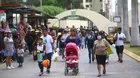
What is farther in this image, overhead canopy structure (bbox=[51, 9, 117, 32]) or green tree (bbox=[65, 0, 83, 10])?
green tree (bbox=[65, 0, 83, 10])

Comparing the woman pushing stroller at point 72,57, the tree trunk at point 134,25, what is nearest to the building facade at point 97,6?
the tree trunk at point 134,25

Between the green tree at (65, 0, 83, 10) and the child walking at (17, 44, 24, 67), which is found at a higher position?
the green tree at (65, 0, 83, 10)

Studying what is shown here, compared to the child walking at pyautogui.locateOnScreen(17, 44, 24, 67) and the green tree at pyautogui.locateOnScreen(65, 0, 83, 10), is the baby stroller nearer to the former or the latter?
the child walking at pyautogui.locateOnScreen(17, 44, 24, 67)

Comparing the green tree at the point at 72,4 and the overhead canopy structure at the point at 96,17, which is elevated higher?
the green tree at the point at 72,4

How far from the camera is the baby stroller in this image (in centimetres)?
1545

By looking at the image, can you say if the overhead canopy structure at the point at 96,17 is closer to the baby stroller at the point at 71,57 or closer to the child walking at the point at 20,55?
the child walking at the point at 20,55

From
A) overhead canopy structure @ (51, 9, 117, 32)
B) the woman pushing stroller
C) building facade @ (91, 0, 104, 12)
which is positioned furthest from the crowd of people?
building facade @ (91, 0, 104, 12)

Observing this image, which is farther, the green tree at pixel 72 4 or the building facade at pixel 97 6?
the building facade at pixel 97 6

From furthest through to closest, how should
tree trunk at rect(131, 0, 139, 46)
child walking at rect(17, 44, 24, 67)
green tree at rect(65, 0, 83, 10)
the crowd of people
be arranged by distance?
green tree at rect(65, 0, 83, 10) < tree trunk at rect(131, 0, 139, 46) < child walking at rect(17, 44, 24, 67) < the crowd of people

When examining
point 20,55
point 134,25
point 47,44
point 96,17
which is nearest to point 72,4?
point 96,17

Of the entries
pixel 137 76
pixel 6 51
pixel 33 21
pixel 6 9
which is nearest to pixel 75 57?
pixel 137 76

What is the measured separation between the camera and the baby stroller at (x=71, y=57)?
608 inches

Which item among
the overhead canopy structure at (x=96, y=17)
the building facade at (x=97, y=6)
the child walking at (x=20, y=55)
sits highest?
the building facade at (x=97, y=6)

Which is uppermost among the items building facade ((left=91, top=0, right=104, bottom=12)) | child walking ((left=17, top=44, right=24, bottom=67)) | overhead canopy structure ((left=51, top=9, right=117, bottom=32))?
building facade ((left=91, top=0, right=104, bottom=12))
